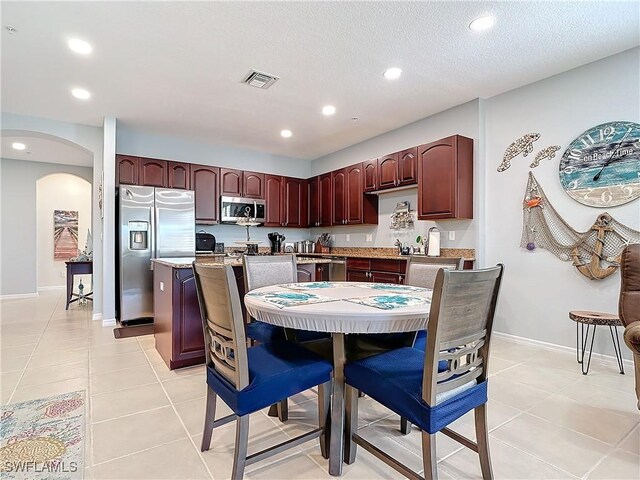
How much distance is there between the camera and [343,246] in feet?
19.5

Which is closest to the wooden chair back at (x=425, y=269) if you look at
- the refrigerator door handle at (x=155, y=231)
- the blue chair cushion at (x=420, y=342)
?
the blue chair cushion at (x=420, y=342)

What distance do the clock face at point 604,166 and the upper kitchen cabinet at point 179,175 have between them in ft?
15.3

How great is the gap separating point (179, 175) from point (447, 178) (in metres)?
3.72

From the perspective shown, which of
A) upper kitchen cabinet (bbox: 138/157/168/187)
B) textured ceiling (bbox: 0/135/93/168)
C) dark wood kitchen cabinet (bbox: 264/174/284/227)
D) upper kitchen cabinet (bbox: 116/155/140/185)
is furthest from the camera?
dark wood kitchen cabinet (bbox: 264/174/284/227)

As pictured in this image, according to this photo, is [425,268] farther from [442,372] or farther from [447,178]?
[447,178]

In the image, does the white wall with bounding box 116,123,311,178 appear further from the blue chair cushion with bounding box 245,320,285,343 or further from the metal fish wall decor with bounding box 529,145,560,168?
the metal fish wall decor with bounding box 529,145,560,168

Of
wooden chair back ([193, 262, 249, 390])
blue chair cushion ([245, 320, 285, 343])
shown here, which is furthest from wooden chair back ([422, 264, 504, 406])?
blue chair cushion ([245, 320, 285, 343])

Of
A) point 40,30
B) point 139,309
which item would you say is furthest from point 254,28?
point 139,309

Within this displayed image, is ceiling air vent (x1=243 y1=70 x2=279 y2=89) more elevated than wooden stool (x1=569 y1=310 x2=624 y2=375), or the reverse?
ceiling air vent (x1=243 y1=70 x2=279 y2=89)

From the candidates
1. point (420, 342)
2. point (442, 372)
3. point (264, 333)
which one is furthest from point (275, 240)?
point (442, 372)

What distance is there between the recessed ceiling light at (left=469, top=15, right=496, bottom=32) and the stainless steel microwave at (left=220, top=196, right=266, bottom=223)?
12.1ft

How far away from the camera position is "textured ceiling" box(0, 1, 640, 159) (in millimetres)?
2352

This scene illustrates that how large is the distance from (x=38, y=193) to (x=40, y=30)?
6077 mm

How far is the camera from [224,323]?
1485mm
